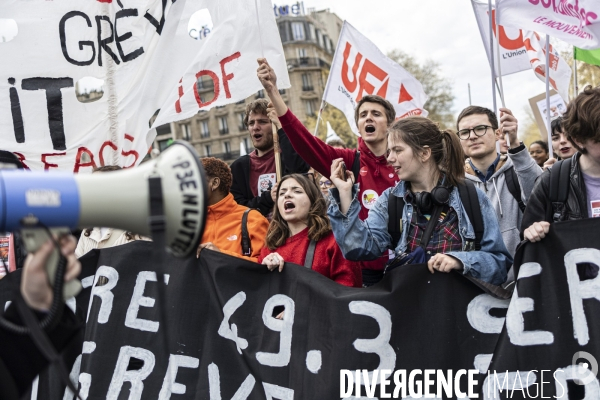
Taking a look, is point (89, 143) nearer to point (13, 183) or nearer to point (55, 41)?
point (55, 41)

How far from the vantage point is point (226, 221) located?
449 centimetres

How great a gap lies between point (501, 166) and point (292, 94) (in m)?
51.2

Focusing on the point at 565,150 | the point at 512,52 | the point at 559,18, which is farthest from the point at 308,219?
the point at 512,52

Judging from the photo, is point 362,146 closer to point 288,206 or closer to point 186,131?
point 288,206

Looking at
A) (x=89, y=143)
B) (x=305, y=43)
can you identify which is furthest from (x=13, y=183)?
(x=305, y=43)

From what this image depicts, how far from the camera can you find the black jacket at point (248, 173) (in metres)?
4.69

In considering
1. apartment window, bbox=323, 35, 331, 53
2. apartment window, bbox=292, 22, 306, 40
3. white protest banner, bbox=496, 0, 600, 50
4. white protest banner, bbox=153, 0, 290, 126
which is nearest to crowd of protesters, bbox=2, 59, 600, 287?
white protest banner, bbox=153, 0, 290, 126

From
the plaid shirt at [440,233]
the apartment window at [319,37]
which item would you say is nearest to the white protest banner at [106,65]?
the plaid shirt at [440,233]

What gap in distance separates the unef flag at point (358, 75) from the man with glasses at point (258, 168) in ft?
6.18

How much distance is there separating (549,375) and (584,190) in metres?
0.88

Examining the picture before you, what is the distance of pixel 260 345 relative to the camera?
144 inches

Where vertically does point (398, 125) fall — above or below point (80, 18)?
below

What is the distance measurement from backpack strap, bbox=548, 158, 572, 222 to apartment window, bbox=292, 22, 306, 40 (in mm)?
60498

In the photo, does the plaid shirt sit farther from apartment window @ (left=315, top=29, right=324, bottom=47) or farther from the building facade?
apartment window @ (left=315, top=29, right=324, bottom=47)
